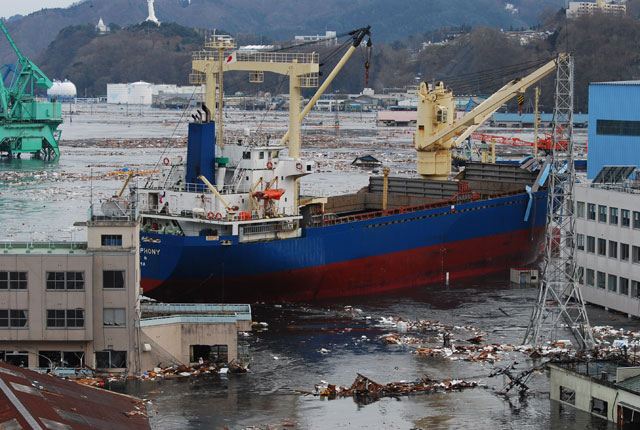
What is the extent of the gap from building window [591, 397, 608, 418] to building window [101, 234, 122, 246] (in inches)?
459

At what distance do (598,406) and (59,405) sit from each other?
11915mm

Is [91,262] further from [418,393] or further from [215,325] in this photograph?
[418,393]

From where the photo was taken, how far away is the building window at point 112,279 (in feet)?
93.4

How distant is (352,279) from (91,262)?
15565mm

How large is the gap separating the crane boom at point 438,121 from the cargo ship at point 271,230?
4.09 metres

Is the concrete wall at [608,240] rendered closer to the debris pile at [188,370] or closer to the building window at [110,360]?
the debris pile at [188,370]

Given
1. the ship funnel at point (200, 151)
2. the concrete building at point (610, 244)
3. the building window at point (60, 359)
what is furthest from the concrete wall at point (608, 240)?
the building window at point (60, 359)

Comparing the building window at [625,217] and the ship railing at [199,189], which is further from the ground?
the ship railing at [199,189]

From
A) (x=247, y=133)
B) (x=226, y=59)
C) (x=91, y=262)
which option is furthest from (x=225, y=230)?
(x=91, y=262)

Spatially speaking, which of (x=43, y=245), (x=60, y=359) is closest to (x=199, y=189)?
(x=43, y=245)

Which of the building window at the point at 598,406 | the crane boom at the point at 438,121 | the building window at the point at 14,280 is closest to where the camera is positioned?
the building window at the point at 598,406

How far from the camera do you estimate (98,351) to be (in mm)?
28547

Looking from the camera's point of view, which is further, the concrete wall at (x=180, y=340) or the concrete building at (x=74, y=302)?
the concrete wall at (x=180, y=340)

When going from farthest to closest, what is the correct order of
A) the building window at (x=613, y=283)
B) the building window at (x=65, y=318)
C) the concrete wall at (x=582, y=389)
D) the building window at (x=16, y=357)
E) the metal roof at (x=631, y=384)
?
1. the building window at (x=613, y=283)
2. the building window at (x=16, y=357)
3. the building window at (x=65, y=318)
4. the concrete wall at (x=582, y=389)
5. the metal roof at (x=631, y=384)
